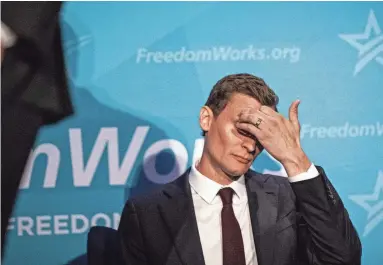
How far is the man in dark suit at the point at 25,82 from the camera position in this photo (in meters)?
0.57

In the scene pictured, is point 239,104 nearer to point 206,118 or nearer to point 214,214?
point 206,118

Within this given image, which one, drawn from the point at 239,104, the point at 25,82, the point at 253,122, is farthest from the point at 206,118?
the point at 25,82

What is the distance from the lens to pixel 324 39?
2.18 metres

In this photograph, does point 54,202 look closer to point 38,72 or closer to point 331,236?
point 331,236

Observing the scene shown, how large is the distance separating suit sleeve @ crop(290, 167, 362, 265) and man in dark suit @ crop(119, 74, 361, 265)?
0.17 ft

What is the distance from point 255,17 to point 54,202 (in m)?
1.06

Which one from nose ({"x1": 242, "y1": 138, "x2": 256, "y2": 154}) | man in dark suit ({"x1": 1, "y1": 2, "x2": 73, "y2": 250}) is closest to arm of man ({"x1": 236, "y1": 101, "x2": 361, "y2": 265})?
nose ({"x1": 242, "y1": 138, "x2": 256, "y2": 154})

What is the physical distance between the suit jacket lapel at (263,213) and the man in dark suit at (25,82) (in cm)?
116

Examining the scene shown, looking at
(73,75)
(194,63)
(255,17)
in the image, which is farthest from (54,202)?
(255,17)

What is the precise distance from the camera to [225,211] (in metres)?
1.77

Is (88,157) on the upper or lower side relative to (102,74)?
lower

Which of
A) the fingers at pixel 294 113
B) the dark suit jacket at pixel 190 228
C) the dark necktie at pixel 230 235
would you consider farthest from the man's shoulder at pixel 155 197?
the fingers at pixel 294 113

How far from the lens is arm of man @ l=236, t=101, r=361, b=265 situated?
5.01ft

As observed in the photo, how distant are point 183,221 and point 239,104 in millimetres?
410
